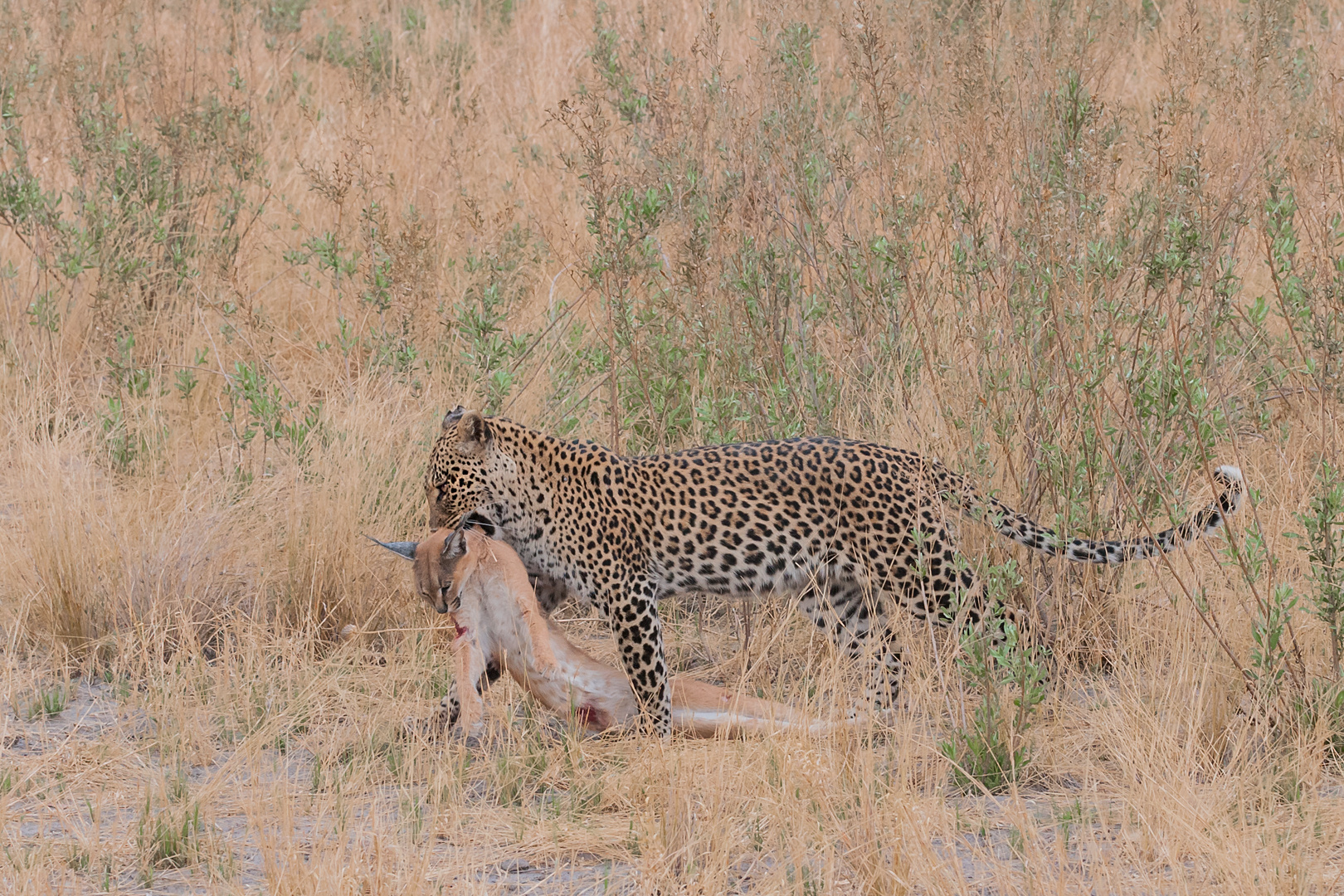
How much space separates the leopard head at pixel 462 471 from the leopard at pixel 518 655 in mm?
207

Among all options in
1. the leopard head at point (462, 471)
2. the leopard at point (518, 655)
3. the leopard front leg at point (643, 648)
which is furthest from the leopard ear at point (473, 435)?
the leopard front leg at point (643, 648)

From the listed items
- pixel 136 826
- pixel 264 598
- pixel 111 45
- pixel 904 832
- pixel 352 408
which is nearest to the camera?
pixel 904 832

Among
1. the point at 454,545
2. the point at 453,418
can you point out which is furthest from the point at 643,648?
the point at 453,418

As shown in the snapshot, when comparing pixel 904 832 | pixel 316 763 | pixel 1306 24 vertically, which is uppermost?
pixel 1306 24

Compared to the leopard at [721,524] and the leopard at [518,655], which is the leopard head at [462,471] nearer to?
the leopard at [721,524]

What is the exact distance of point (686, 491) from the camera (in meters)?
5.27

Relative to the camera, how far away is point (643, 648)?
16.6ft

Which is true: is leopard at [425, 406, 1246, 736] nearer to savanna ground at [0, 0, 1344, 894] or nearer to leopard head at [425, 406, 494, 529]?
leopard head at [425, 406, 494, 529]

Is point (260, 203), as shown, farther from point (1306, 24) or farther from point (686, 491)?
point (1306, 24)

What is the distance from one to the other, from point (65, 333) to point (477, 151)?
3.14 metres

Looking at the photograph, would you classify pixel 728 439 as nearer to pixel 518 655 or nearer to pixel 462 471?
pixel 462 471

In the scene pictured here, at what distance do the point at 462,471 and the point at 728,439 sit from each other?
4.06 ft

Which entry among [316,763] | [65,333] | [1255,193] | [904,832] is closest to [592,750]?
[316,763]

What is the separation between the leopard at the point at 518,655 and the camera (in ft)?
16.2
